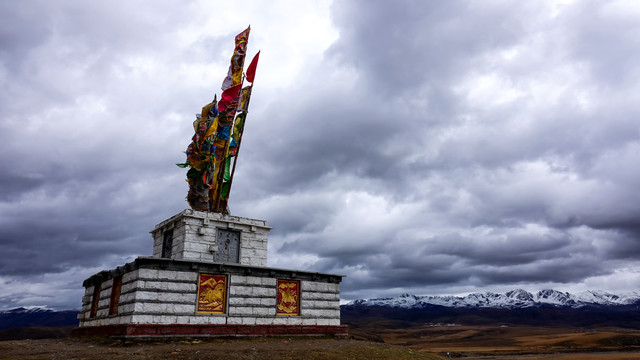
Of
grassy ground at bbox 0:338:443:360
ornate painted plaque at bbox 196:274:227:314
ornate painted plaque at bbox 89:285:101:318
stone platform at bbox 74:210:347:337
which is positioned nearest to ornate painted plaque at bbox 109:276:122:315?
stone platform at bbox 74:210:347:337

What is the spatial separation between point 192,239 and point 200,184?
4879 millimetres

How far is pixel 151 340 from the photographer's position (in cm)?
2122

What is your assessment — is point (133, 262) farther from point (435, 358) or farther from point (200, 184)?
point (435, 358)

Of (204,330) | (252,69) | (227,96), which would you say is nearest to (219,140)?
(227,96)

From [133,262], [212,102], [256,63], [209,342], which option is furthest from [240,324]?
[256,63]

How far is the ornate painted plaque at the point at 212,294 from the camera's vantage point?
23.5 meters

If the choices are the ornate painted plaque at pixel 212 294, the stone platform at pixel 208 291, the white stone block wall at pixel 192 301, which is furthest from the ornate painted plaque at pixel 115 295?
the ornate painted plaque at pixel 212 294

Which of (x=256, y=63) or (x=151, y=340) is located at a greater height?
(x=256, y=63)

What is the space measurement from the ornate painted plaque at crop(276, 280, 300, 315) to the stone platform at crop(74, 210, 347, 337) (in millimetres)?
56

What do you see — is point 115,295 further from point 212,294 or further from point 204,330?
point 204,330

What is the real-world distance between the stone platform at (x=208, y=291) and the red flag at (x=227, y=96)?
27.0ft

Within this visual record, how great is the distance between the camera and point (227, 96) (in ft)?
107

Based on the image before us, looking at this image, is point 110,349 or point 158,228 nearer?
point 110,349

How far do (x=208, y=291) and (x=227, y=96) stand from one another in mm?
14926
